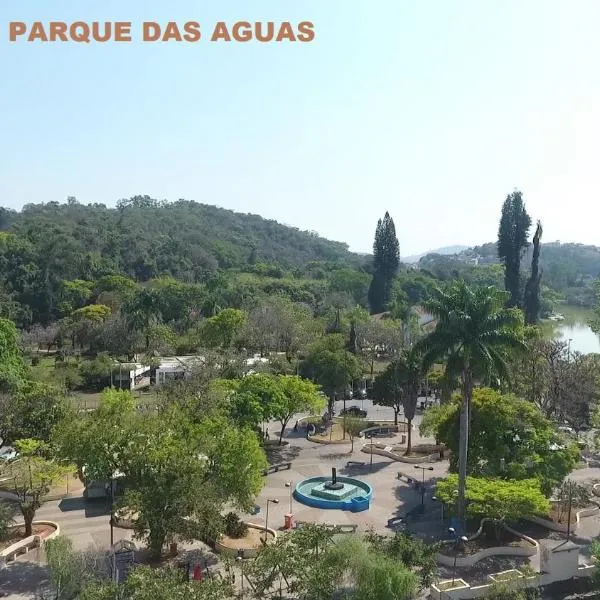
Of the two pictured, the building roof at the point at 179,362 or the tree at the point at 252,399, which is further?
the building roof at the point at 179,362

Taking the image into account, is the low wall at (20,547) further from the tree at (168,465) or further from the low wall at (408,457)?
the low wall at (408,457)

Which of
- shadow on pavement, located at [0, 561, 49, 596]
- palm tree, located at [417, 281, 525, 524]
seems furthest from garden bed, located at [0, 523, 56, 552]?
palm tree, located at [417, 281, 525, 524]

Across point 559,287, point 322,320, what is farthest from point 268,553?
point 559,287

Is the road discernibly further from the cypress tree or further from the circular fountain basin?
the cypress tree

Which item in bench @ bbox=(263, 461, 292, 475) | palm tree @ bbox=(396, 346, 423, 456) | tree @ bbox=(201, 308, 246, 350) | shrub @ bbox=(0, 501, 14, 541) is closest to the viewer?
shrub @ bbox=(0, 501, 14, 541)

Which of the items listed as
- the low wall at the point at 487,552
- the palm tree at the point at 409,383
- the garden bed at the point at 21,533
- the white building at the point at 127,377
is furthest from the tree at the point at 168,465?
the white building at the point at 127,377

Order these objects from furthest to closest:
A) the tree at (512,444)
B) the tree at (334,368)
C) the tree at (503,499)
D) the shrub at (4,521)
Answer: the tree at (334,368) < the tree at (512,444) < the tree at (503,499) < the shrub at (4,521)

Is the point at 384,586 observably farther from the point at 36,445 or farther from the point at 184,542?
the point at 36,445
